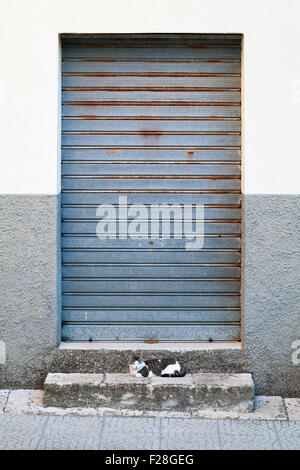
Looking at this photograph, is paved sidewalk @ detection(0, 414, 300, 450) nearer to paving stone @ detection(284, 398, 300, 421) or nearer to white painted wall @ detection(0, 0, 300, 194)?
paving stone @ detection(284, 398, 300, 421)

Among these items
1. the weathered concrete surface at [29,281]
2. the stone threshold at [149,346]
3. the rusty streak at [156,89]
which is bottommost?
the stone threshold at [149,346]

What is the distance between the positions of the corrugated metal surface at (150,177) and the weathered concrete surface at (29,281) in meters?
0.25

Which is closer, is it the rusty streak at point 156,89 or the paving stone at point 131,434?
the paving stone at point 131,434

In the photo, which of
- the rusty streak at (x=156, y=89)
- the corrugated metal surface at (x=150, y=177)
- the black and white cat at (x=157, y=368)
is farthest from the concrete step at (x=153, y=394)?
the rusty streak at (x=156, y=89)

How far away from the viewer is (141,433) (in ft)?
19.2

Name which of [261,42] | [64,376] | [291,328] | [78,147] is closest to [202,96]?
[261,42]

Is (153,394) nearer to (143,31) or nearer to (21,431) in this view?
(21,431)

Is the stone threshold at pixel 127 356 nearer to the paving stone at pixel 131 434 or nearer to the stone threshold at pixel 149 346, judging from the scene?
the stone threshold at pixel 149 346

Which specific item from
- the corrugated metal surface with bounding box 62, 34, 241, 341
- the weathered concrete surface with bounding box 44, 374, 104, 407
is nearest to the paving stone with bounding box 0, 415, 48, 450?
the weathered concrete surface with bounding box 44, 374, 104, 407

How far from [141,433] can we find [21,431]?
0.93 meters

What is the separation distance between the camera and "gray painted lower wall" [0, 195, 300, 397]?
655 centimetres

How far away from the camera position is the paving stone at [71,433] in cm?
563

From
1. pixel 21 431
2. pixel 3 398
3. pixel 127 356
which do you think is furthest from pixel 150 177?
pixel 21 431

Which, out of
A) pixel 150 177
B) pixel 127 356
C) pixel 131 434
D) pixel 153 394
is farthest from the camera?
pixel 150 177
